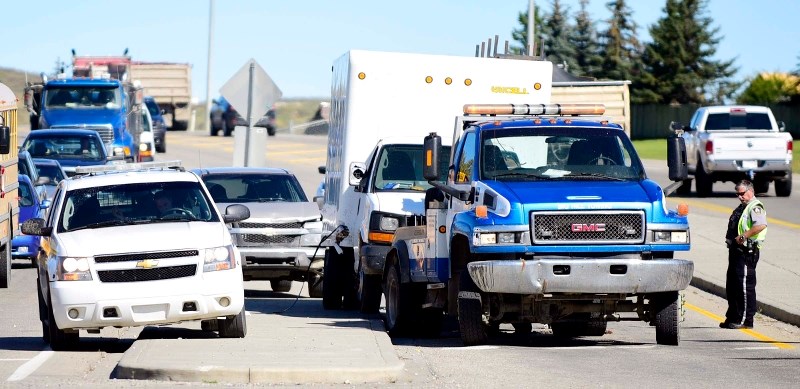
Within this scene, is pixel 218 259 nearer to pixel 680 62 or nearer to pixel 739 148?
pixel 739 148

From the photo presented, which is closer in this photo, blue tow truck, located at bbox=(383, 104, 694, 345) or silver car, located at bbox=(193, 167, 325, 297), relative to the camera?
blue tow truck, located at bbox=(383, 104, 694, 345)

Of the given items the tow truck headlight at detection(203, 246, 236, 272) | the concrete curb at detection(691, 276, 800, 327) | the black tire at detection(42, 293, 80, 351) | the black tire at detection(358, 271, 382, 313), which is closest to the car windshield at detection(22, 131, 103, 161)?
the concrete curb at detection(691, 276, 800, 327)

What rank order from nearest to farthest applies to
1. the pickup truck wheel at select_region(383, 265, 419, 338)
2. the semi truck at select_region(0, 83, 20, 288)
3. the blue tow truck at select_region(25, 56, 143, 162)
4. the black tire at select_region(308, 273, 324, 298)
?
1. the pickup truck wheel at select_region(383, 265, 419, 338)
2. the black tire at select_region(308, 273, 324, 298)
3. the semi truck at select_region(0, 83, 20, 288)
4. the blue tow truck at select_region(25, 56, 143, 162)

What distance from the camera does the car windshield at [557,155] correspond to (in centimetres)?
1426

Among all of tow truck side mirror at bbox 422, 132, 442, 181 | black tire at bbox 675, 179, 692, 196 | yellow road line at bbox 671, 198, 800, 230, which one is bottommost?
yellow road line at bbox 671, 198, 800, 230

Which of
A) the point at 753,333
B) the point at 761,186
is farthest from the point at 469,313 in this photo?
the point at 761,186

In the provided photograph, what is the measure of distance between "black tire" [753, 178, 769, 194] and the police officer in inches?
824

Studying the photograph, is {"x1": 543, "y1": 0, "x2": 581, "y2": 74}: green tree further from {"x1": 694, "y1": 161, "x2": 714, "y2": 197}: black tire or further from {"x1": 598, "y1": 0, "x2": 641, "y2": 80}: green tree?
{"x1": 694, "y1": 161, "x2": 714, "y2": 197}: black tire

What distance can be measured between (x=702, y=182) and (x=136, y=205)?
2373 cm

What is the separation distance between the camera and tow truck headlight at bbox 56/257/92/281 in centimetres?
1337

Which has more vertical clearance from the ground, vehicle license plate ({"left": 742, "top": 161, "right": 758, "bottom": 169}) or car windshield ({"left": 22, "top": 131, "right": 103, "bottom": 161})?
vehicle license plate ({"left": 742, "top": 161, "right": 758, "bottom": 169})

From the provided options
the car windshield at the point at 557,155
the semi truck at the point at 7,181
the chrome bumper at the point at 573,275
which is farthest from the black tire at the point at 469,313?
the semi truck at the point at 7,181

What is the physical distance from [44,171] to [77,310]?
1636 centimetres

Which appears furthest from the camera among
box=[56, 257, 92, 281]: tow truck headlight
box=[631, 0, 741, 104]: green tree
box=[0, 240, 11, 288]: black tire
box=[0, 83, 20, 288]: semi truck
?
box=[631, 0, 741, 104]: green tree
